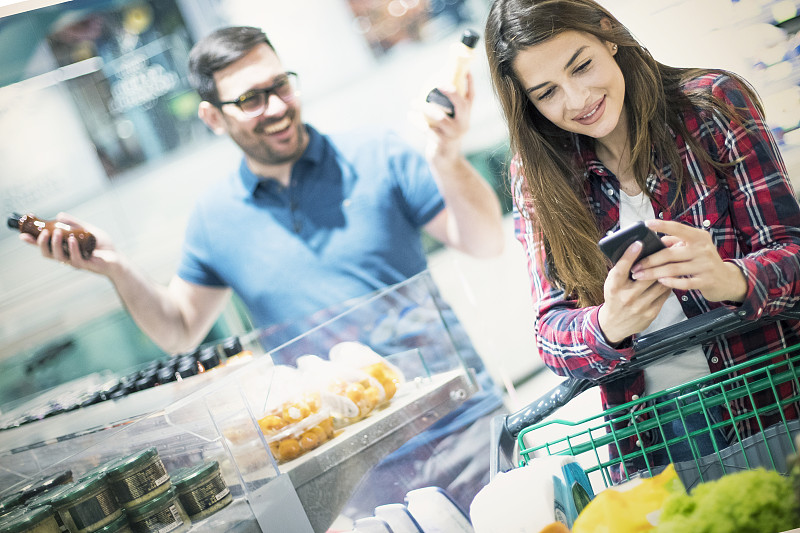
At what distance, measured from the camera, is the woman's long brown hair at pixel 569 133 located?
4.68 ft

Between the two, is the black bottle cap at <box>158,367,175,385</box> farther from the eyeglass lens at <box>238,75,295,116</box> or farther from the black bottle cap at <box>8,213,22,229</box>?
the eyeglass lens at <box>238,75,295,116</box>

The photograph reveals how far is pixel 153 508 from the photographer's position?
156cm

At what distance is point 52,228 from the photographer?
2029mm

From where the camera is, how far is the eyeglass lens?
195cm

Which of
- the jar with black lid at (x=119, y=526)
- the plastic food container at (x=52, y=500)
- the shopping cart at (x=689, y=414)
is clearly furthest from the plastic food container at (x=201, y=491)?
the shopping cart at (x=689, y=414)

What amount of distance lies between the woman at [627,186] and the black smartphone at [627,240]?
0.33 feet

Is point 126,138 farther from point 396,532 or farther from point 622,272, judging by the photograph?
point 622,272

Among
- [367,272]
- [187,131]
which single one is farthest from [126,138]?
[367,272]

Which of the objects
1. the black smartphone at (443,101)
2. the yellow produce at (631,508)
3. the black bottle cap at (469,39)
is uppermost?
the black bottle cap at (469,39)

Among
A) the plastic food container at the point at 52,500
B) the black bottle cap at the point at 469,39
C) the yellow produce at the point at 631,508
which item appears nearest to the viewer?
the yellow produce at the point at 631,508

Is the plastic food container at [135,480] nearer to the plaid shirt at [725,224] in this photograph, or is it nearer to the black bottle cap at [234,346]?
the black bottle cap at [234,346]

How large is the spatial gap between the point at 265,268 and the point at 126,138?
530 millimetres

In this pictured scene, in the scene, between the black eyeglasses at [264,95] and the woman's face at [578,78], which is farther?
the black eyeglasses at [264,95]

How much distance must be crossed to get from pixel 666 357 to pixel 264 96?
119 cm
